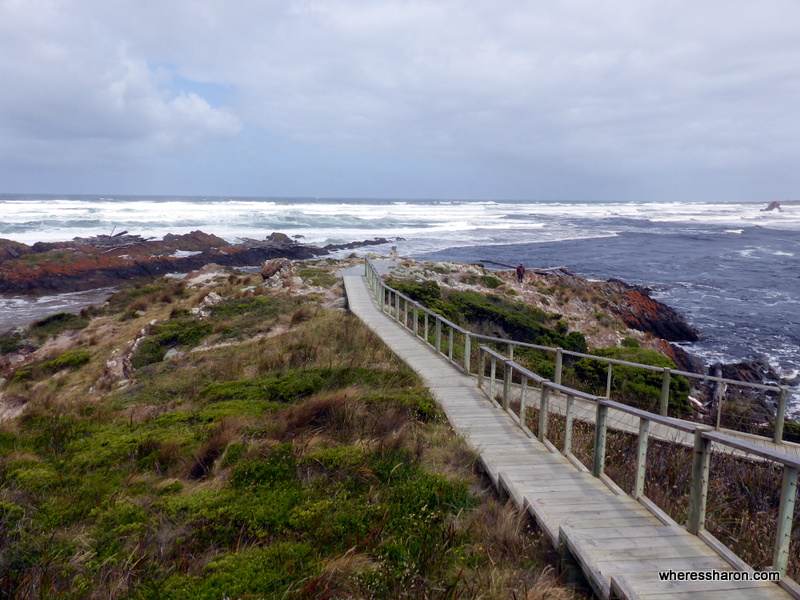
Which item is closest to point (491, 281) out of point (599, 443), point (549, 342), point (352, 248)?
point (549, 342)

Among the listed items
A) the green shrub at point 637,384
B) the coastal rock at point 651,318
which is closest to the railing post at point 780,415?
the green shrub at point 637,384

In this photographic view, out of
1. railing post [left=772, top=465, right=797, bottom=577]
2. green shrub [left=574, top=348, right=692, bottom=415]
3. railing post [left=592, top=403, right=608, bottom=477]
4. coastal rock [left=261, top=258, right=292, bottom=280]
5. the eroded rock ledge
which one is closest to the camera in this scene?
railing post [left=772, top=465, right=797, bottom=577]

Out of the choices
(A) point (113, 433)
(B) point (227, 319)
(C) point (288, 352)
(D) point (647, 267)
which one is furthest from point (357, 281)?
(D) point (647, 267)

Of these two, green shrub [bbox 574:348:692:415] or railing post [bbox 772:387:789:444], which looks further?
green shrub [bbox 574:348:692:415]

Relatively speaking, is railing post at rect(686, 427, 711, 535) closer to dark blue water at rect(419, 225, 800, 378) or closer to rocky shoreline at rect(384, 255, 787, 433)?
rocky shoreline at rect(384, 255, 787, 433)

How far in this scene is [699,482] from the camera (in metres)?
4.36

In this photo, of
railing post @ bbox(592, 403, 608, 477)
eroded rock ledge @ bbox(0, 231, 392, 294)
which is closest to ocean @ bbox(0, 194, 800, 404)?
eroded rock ledge @ bbox(0, 231, 392, 294)

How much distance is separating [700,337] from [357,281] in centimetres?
1486

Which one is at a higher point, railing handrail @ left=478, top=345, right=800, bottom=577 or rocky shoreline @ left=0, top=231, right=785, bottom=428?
railing handrail @ left=478, top=345, right=800, bottom=577

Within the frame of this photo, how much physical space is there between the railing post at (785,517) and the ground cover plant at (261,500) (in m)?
1.51

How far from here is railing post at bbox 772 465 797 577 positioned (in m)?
3.60

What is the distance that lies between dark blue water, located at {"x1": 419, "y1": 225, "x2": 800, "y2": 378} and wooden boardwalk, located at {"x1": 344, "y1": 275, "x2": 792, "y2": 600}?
15.9 metres

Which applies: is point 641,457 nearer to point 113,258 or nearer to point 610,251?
point 113,258

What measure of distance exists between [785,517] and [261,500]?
4.34m
